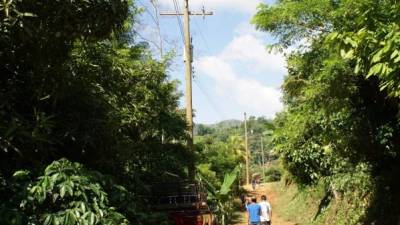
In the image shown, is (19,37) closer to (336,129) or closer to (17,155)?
(17,155)

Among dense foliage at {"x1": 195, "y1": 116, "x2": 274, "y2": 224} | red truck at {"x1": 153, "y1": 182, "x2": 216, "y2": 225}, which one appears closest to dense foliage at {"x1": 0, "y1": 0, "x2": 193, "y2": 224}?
red truck at {"x1": 153, "y1": 182, "x2": 216, "y2": 225}

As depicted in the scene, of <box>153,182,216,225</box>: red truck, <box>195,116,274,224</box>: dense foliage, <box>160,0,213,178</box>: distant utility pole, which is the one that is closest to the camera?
<box>153,182,216,225</box>: red truck

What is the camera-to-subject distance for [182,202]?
13.1m

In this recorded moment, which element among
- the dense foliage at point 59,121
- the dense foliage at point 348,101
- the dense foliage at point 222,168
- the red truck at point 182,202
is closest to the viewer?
the dense foliage at point 59,121

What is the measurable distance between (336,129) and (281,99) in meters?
19.5

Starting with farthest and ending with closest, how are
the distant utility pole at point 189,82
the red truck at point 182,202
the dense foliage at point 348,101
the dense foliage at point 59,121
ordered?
the distant utility pole at point 189,82 < the red truck at point 182,202 < the dense foliage at point 348,101 < the dense foliage at point 59,121

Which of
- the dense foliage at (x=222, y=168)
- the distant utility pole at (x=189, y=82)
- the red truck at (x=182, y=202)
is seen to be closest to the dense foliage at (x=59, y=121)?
the red truck at (x=182, y=202)

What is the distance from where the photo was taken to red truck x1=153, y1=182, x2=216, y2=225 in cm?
1149

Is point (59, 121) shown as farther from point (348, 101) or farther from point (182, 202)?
point (348, 101)

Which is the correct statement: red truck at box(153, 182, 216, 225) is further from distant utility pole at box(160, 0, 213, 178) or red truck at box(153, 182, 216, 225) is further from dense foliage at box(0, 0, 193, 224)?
distant utility pole at box(160, 0, 213, 178)

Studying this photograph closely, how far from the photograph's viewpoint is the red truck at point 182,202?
1149 centimetres

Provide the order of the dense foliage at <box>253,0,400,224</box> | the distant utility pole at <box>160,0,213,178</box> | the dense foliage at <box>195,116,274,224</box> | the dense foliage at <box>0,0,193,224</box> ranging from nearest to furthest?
the dense foliage at <box>0,0,193,224</box> < the dense foliage at <box>253,0,400,224</box> < the distant utility pole at <box>160,0,213,178</box> < the dense foliage at <box>195,116,274,224</box>

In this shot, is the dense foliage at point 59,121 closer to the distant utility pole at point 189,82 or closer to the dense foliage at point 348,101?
the dense foliage at point 348,101

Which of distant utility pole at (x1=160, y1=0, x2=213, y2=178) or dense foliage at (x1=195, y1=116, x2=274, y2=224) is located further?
dense foliage at (x1=195, y1=116, x2=274, y2=224)
